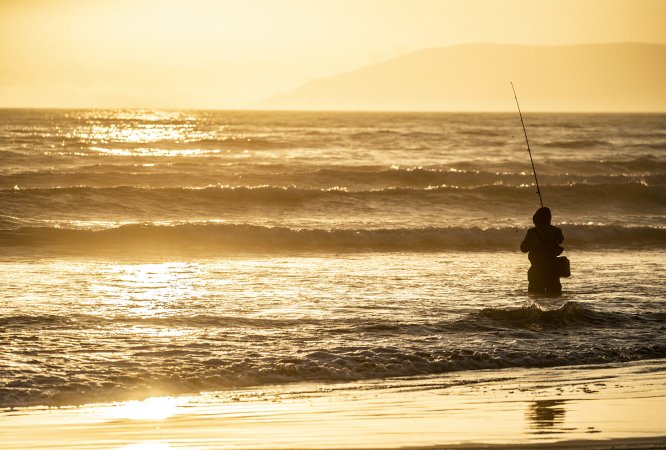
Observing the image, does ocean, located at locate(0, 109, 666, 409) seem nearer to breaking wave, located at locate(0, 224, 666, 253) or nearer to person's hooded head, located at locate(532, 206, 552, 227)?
breaking wave, located at locate(0, 224, 666, 253)

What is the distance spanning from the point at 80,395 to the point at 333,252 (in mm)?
11201

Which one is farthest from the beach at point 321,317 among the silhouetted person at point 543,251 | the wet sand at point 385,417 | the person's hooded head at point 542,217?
the person's hooded head at point 542,217

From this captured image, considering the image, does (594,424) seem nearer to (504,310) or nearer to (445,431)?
(445,431)

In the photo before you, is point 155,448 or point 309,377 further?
point 309,377

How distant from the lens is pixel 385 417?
7.55 m

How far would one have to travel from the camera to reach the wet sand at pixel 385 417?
678cm

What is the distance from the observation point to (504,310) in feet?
39.2

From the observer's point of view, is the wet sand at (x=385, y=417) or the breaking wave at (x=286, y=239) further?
the breaking wave at (x=286, y=239)

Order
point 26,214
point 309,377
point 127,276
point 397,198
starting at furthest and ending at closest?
point 397,198 < point 26,214 < point 127,276 < point 309,377

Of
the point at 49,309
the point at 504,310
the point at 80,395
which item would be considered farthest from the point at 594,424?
the point at 49,309

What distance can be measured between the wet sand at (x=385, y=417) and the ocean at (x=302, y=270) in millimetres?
518

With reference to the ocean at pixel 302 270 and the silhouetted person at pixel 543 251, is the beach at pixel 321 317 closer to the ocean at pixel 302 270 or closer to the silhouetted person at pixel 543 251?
the ocean at pixel 302 270

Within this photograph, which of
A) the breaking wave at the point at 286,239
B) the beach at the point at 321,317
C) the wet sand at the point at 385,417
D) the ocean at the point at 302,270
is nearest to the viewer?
the wet sand at the point at 385,417

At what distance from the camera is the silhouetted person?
41.7ft
